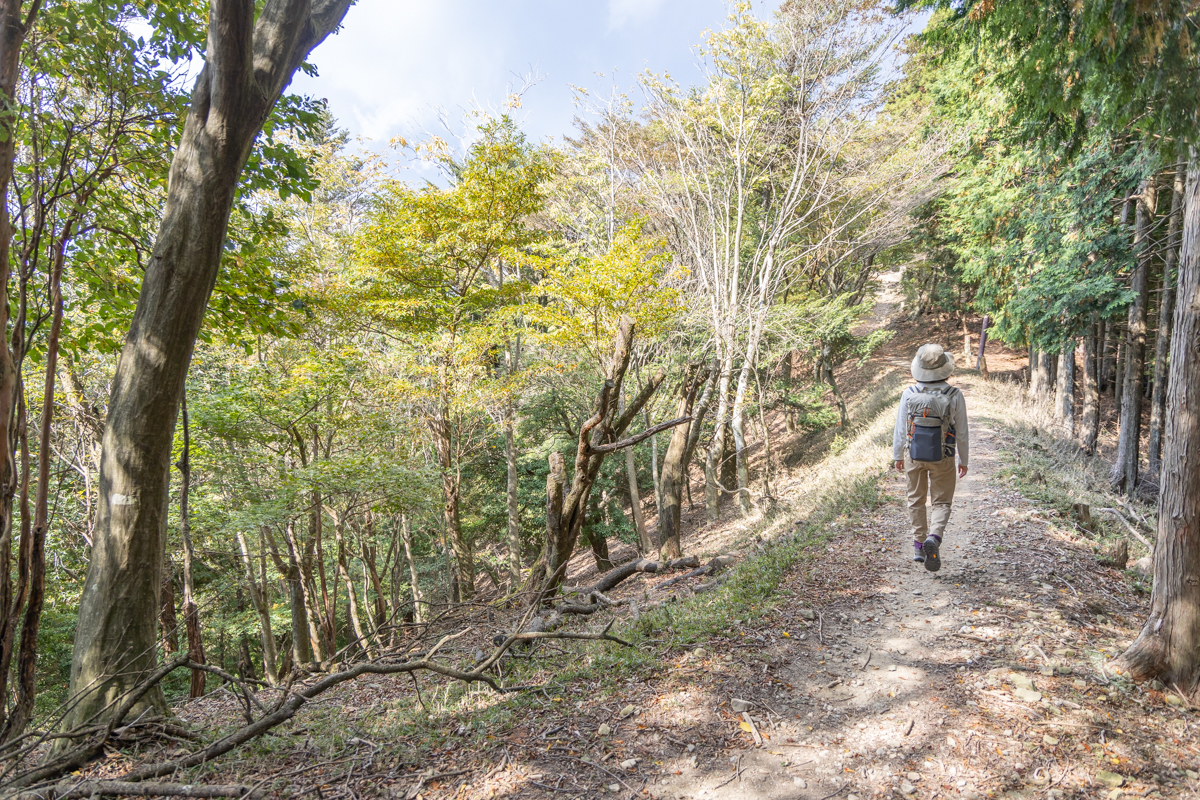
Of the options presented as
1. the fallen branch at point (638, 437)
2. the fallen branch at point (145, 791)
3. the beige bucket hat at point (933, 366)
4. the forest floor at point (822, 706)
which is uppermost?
the beige bucket hat at point (933, 366)

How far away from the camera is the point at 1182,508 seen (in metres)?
2.89

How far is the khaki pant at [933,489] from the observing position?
14.6 ft

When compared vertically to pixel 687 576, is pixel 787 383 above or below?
above

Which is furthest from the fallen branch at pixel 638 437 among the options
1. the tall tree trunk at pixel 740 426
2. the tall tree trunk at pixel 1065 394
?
Result: the tall tree trunk at pixel 1065 394

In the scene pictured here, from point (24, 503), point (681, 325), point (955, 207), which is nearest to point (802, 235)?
point (955, 207)

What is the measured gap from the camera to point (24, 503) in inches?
126

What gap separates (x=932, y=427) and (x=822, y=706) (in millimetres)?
2532

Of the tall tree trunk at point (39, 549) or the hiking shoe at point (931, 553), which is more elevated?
the tall tree trunk at point (39, 549)

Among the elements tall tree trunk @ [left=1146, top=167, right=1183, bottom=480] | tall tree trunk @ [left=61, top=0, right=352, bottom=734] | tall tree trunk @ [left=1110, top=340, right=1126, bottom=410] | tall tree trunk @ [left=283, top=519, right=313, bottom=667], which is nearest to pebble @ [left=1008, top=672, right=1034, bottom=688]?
tall tree trunk @ [left=61, top=0, right=352, bottom=734]

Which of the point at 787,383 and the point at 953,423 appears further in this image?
the point at 787,383

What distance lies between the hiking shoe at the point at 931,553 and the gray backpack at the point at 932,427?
0.71 meters

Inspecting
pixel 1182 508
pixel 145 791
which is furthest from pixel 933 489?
pixel 145 791

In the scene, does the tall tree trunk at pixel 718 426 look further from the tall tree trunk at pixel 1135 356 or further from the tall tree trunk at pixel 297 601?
the tall tree trunk at pixel 297 601

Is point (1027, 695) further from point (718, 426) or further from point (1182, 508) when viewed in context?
point (718, 426)
